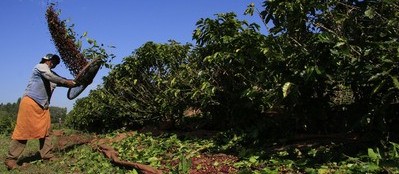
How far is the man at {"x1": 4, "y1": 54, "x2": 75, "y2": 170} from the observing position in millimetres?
6781

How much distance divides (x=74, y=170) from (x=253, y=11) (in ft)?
10.8

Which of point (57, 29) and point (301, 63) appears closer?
point (301, 63)

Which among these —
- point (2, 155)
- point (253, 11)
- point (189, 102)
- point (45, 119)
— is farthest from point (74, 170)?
point (253, 11)

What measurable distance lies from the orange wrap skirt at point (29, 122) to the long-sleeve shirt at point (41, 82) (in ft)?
0.27

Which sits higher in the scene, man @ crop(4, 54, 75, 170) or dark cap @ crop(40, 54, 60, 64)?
dark cap @ crop(40, 54, 60, 64)

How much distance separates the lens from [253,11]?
545cm

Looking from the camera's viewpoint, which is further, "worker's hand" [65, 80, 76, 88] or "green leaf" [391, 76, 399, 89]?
"worker's hand" [65, 80, 76, 88]

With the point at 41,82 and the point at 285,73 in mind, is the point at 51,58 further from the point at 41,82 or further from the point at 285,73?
the point at 285,73

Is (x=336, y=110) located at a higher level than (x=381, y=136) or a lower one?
higher

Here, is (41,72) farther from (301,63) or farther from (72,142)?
(301,63)

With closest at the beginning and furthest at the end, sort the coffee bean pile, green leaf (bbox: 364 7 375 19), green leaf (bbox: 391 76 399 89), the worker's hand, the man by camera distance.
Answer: green leaf (bbox: 391 76 399 89), green leaf (bbox: 364 7 375 19), the man, the worker's hand, the coffee bean pile

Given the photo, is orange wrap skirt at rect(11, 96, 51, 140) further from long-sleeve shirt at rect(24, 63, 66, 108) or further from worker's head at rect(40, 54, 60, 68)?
worker's head at rect(40, 54, 60, 68)

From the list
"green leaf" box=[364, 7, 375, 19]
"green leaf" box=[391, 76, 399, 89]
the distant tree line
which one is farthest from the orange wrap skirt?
"green leaf" box=[391, 76, 399, 89]

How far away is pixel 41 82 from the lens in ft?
22.8
